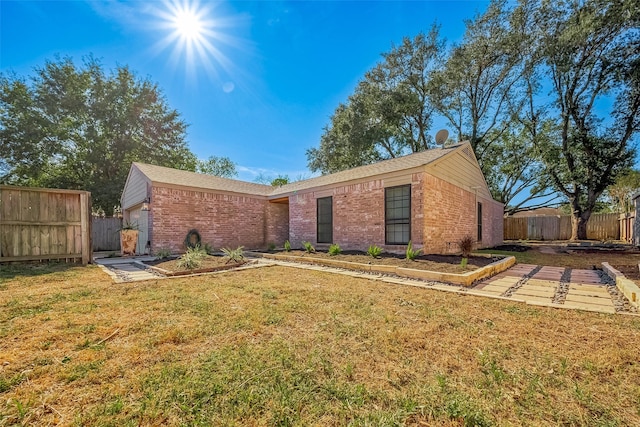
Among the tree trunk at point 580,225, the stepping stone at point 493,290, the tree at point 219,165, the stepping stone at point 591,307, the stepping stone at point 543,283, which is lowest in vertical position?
the stepping stone at point 543,283

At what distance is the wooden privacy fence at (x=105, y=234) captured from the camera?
13.0 metres

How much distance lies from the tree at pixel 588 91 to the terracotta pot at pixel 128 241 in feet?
73.2

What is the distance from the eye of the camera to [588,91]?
47.5 feet

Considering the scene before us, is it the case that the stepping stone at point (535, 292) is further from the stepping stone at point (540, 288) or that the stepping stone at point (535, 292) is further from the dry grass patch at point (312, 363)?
the dry grass patch at point (312, 363)

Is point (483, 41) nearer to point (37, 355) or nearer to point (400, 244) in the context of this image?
point (400, 244)

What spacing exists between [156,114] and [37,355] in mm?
22760

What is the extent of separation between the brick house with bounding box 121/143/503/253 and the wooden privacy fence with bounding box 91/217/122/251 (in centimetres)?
82

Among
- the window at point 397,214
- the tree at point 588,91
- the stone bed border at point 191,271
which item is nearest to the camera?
the stone bed border at point 191,271

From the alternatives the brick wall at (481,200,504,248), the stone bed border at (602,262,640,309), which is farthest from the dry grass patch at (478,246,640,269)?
the brick wall at (481,200,504,248)

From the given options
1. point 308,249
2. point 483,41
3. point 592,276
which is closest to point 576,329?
point 592,276

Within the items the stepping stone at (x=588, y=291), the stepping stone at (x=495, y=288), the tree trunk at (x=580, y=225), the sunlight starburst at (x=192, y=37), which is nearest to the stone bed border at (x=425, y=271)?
the stepping stone at (x=495, y=288)

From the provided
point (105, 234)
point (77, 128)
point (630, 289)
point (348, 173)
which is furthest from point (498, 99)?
point (77, 128)

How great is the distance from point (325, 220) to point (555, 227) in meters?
17.9

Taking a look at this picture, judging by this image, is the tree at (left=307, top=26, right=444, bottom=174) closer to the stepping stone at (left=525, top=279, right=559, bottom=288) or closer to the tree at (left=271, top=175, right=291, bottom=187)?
the tree at (left=271, top=175, right=291, bottom=187)
